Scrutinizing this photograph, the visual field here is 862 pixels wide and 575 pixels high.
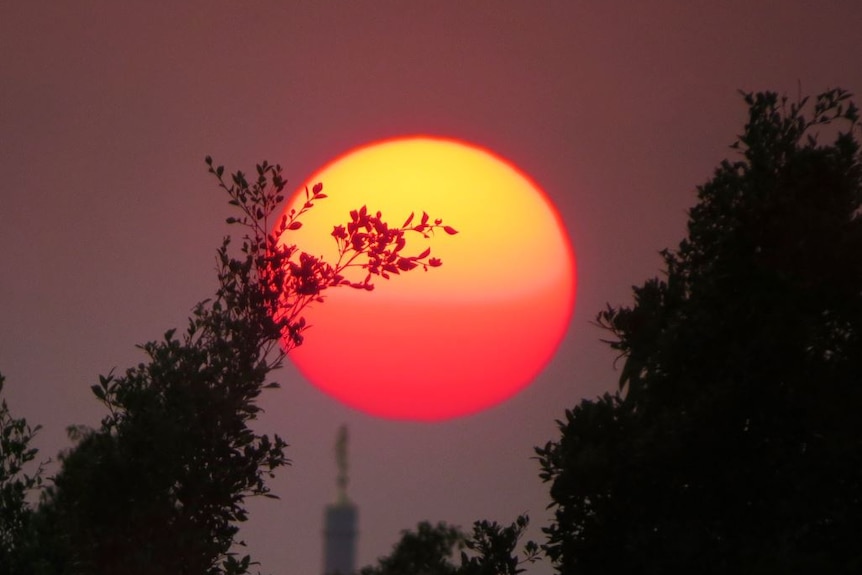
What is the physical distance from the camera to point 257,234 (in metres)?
19.7

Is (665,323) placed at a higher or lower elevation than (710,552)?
higher

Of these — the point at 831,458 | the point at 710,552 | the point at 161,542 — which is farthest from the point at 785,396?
the point at 161,542

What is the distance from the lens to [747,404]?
818 inches

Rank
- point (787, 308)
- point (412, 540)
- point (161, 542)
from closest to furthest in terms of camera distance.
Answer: point (161, 542), point (787, 308), point (412, 540)

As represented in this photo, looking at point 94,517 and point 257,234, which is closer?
point 94,517

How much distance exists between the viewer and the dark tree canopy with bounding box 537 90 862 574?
2012cm

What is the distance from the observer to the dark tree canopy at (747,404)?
2012 cm

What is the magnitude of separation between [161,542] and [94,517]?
0.99 m

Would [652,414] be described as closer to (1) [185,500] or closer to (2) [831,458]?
(2) [831,458]

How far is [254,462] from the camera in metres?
19.0

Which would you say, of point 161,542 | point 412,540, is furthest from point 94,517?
point 412,540

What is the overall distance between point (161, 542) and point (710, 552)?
815 centimetres

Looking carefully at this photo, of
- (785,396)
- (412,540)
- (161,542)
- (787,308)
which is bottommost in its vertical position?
(161,542)

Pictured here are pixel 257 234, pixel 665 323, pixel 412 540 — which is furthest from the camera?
pixel 412 540
